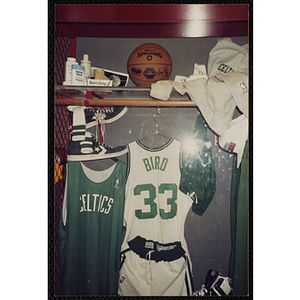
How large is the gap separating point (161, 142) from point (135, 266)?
67 cm

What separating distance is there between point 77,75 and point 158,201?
0.79 m

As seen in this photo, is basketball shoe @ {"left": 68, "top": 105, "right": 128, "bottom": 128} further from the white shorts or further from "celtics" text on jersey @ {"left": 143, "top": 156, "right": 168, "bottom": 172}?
the white shorts

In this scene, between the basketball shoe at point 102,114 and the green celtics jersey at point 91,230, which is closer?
the green celtics jersey at point 91,230

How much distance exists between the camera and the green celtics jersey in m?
1.12

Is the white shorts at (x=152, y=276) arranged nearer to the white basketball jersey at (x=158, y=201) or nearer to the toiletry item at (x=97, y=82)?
the white basketball jersey at (x=158, y=201)

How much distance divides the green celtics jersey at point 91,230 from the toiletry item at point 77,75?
1.40 feet

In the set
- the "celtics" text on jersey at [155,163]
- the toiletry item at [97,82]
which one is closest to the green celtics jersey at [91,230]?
the "celtics" text on jersey at [155,163]

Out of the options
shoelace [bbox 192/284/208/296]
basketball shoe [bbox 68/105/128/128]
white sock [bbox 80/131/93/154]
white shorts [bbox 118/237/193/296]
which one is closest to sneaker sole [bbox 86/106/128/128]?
basketball shoe [bbox 68/105/128/128]

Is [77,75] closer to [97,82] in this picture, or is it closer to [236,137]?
[97,82]

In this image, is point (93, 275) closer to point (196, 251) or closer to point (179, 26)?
point (196, 251)

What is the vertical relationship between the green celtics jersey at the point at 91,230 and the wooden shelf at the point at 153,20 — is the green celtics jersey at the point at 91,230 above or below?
below

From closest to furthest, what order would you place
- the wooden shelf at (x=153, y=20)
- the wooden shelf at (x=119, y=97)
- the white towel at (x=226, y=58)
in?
the wooden shelf at (x=153, y=20)
the wooden shelf at (x=119, y=97)
the white towel at (x=226, y=58)

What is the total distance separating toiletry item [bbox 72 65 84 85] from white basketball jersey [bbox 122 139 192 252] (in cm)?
51

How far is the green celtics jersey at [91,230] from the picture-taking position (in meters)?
1.12
